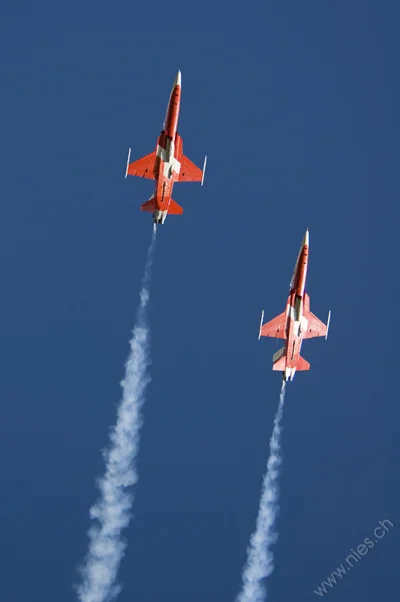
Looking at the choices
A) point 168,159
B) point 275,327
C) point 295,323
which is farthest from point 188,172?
point 295,323

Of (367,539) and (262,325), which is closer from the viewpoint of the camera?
(262,325)

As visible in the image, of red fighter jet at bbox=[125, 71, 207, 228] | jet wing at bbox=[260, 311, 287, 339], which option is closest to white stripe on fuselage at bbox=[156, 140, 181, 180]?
red fighter jet at bbox=[125, 71, 207, 228]

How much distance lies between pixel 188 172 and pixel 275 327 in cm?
964

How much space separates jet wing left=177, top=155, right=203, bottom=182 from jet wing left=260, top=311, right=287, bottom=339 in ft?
28.3

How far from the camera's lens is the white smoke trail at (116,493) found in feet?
284

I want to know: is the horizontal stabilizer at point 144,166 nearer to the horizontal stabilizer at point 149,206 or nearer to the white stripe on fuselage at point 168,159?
the white stripe on fuselage at point 168,159

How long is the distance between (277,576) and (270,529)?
12927mm

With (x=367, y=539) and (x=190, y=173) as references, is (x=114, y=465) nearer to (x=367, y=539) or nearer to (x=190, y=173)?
(x=190, y=173)

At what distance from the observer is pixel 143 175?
289 feet

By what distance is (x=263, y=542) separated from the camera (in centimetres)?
9112

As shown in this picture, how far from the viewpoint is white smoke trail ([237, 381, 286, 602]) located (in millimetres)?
89375

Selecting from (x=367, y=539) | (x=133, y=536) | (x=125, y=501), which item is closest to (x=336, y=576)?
(x=367, y=539)

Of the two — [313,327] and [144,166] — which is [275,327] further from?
[144,166]

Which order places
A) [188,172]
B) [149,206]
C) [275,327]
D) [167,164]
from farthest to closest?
[188,172] < [275,327] < [149,206] < [167,164]
